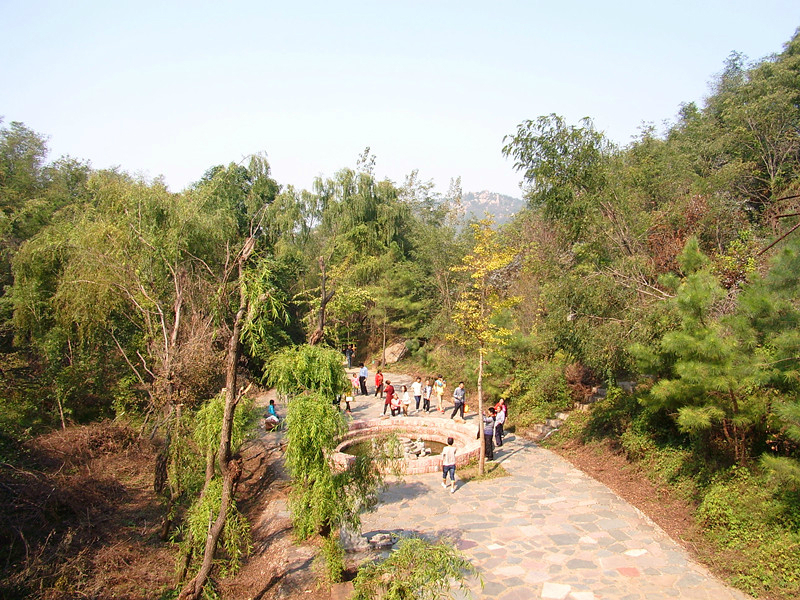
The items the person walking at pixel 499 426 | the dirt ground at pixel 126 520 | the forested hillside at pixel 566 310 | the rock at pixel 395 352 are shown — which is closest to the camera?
the dirt ground at pixel 126 520

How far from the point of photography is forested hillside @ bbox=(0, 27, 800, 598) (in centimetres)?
779

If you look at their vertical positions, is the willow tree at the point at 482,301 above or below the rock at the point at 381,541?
above

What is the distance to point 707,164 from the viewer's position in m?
20.0

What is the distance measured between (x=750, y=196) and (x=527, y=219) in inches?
313

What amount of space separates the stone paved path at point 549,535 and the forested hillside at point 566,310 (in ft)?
3.14

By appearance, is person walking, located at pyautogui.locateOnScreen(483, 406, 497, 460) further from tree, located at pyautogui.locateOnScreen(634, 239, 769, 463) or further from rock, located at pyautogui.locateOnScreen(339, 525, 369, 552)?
rock, located at pyautogui.locateOnScreen(339, 525, 369, 552)

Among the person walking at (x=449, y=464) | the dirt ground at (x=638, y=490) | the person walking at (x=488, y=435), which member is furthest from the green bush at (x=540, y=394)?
the person walking at (x=449, y=464)

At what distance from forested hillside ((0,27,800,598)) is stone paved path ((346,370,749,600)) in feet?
3.14

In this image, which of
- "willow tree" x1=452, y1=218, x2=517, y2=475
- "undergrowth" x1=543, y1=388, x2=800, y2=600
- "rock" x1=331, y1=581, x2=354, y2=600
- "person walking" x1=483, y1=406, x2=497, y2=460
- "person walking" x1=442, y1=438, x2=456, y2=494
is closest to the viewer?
"rock" x1=331, y1=581, x2=354, y2=600

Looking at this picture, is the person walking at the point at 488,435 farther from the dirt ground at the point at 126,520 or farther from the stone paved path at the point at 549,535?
the dirt ground at the point at 126,520

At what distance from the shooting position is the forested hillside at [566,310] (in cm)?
779

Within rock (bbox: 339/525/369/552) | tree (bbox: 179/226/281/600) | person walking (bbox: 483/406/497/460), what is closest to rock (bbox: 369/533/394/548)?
rock (bbox: 339/525/369/552)

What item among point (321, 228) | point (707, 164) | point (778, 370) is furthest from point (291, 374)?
point (321, 228)

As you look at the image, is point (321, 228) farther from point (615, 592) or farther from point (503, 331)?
point (615, 592)
